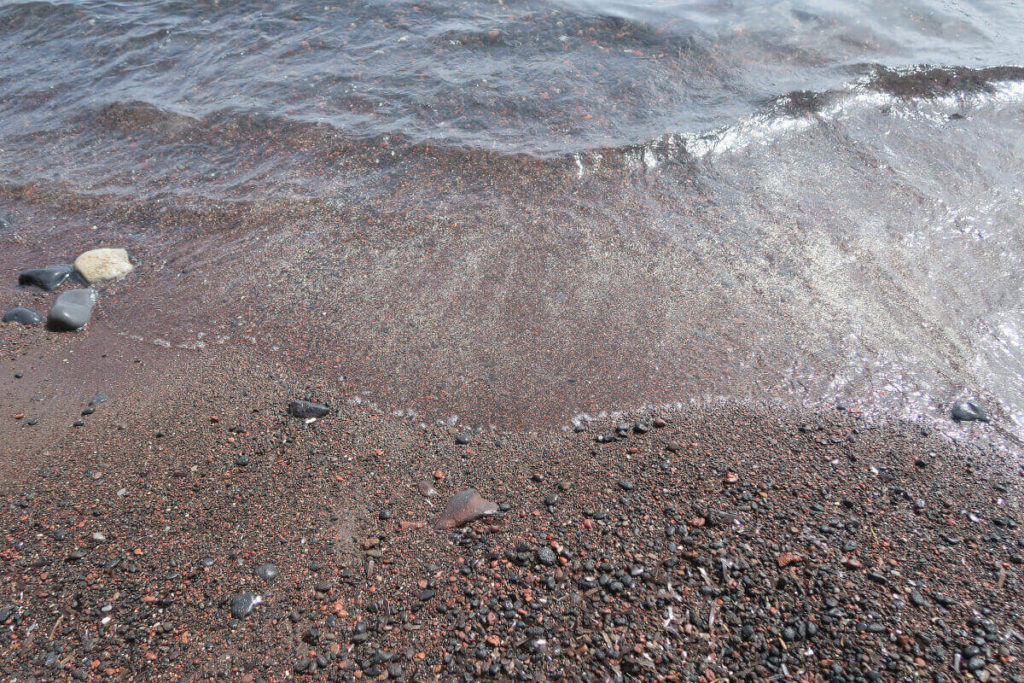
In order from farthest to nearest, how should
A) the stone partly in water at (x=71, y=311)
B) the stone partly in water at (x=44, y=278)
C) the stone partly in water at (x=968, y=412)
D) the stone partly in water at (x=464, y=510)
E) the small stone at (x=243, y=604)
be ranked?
the stone partly in water at (x=44, y=278), the stone partly in water at (x=71, y=311), the stone partly in water at (x=968, y=412), the stone partly in water at (x=464, y=510), the small stone at (x=243, y=604)

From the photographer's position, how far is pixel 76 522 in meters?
2.88

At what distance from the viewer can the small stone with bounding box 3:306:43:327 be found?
4273 millimetres

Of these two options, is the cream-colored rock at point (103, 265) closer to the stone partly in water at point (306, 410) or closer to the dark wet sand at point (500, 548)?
the dark wet sand at point (500, 548)

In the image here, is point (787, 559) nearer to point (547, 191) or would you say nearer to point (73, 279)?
point (547, 191)

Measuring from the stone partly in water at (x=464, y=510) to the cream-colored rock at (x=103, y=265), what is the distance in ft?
11.4

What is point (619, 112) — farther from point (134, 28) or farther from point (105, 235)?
point (134, 28)

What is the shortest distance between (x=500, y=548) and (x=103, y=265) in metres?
4.00

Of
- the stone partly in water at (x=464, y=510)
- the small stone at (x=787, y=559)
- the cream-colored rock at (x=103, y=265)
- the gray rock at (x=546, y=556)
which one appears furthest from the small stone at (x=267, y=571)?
the cream-colored rock at (x=103, y=265)

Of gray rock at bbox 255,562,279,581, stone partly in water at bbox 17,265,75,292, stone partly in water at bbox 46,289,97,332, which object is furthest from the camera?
stone partly in water at bbox 17,265,75,292

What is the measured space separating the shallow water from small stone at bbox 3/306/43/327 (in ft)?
0.78

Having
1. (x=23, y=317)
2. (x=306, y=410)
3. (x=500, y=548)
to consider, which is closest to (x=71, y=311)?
(x=23, y=317)

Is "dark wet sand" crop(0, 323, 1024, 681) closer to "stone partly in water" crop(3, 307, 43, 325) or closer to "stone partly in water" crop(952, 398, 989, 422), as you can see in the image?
"stone partly in water" crop(952, 398, 989, 422)

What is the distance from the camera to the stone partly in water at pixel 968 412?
3451 mm

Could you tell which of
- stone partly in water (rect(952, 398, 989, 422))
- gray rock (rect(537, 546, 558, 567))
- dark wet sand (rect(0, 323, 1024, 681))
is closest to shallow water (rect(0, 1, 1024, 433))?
stone partly in water (rect(952, 398, 989, 422))
